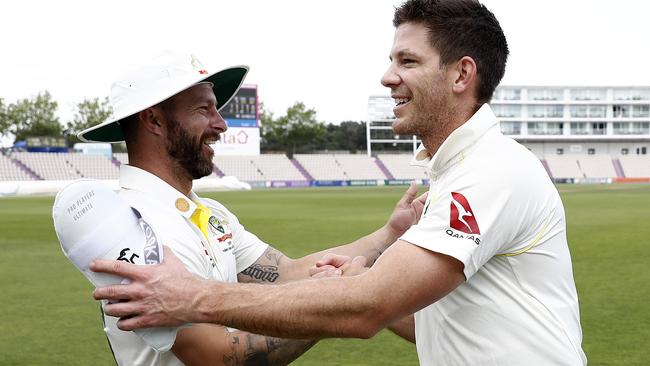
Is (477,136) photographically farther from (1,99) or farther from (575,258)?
(1,99)

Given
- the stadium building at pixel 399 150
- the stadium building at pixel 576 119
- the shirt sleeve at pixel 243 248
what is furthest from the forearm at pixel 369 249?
the stadium building at pixel 576 119

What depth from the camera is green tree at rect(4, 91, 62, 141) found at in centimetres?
8162

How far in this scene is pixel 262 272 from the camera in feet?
12.9

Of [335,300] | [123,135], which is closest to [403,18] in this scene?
[335,300]

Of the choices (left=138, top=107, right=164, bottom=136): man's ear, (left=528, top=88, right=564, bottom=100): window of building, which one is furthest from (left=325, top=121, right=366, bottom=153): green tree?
(left=138, top=107, right=164, bottom=136): man's ear

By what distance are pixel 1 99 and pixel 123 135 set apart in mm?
86677

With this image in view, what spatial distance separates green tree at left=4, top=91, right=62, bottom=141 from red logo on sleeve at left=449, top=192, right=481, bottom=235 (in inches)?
3450

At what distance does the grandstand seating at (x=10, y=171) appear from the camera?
6116 centimetres

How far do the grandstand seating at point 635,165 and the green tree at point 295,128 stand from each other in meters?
46.3

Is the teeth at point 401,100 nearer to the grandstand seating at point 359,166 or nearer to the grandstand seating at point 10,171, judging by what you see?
the grandstand seating at point 10,171

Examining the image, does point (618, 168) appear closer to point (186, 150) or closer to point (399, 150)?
Result: point (399, 150)

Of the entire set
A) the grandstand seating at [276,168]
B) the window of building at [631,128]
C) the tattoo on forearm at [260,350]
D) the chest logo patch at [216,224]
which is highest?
the chest logo patch at [216,224]

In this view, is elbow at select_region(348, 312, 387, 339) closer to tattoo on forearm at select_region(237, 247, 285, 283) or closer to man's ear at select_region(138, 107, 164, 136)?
man's ear at select_region(138, 107, 164, 136)

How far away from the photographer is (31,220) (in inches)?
958
